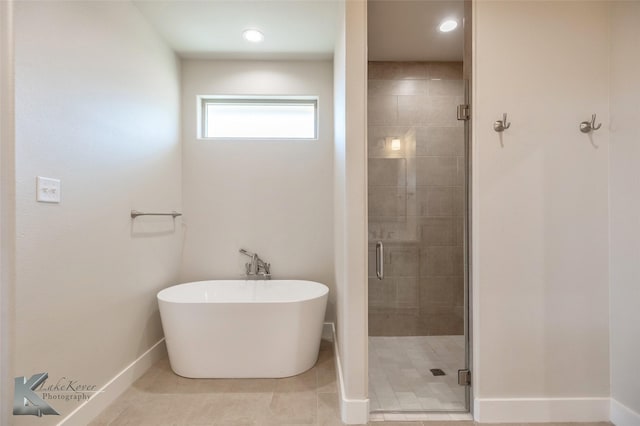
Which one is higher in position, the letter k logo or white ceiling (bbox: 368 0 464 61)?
white ceiling (bbox: 368 0 464 61)

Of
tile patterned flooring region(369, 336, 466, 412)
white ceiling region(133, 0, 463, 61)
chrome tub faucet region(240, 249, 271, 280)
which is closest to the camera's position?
tile patterned flooring region(369, 336, 466, 412)

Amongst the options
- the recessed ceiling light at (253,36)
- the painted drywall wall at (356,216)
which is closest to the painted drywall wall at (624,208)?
the painted drywall wall at (356,216)

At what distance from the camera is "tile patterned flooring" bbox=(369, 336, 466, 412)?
Answer: 1880 mm

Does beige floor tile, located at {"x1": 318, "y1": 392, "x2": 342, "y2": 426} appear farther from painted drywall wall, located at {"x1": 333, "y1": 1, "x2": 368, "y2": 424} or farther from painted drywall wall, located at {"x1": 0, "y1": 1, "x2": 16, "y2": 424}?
painted drywall wall, located at {"x1": 0, "y1": 1, "x2": 16, "y2": 424}

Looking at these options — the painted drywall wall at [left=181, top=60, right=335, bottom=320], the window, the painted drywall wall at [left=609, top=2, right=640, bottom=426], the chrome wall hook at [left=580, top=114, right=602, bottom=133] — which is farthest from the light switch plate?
the painted drywall wall at [left=609, top=2, right=640, bottom=426]

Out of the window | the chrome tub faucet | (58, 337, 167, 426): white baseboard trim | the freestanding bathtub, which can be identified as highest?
the window

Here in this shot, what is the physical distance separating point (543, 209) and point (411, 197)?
109 cm

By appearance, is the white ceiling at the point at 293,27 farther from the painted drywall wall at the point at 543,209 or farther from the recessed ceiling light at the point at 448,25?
the painted drywall wall at the point at 543,209

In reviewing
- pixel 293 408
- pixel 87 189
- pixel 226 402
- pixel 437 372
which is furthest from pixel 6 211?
pixel 437 372

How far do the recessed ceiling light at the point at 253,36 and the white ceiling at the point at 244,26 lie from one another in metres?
0.04

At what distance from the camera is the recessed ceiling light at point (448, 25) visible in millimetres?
2193

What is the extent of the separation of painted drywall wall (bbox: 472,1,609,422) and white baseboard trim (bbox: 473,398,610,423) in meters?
0.01

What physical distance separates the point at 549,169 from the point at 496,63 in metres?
0.67

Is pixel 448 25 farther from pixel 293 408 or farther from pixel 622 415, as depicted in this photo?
pixel 293 408
